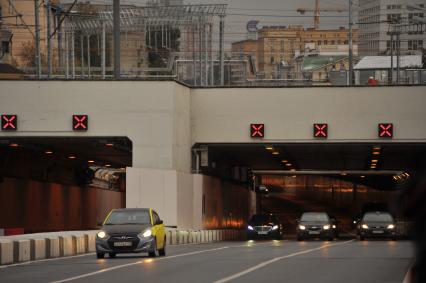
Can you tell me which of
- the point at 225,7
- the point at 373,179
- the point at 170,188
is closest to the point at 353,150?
the point at 225,7

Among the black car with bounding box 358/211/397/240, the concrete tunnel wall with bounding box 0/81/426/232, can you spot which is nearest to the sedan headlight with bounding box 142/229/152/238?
the concrete tunnel wall with bounding box 0/81/426/232

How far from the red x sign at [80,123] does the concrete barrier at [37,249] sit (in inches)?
758

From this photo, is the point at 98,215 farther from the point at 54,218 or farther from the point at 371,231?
the point at 371,231

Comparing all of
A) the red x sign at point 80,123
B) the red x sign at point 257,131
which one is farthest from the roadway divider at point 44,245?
the red x sign at point 257,131

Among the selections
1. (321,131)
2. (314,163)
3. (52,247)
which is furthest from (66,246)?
(314,163)

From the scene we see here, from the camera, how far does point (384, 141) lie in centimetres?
5325

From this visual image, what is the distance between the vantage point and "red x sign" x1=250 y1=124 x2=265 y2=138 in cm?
5353

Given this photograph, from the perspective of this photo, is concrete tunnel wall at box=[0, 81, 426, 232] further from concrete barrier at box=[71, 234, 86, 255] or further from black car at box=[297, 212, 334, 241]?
concrete barrier at box=[71, 234, 86, 255]

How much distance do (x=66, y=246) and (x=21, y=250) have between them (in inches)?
186

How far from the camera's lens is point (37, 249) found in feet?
99.1

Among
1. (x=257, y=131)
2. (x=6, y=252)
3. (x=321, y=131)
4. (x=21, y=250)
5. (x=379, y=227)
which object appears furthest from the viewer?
(x=379, y=227)

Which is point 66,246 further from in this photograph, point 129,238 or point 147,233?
point 147,233

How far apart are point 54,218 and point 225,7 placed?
20627 millimetres

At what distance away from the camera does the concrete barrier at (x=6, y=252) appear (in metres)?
27.1
